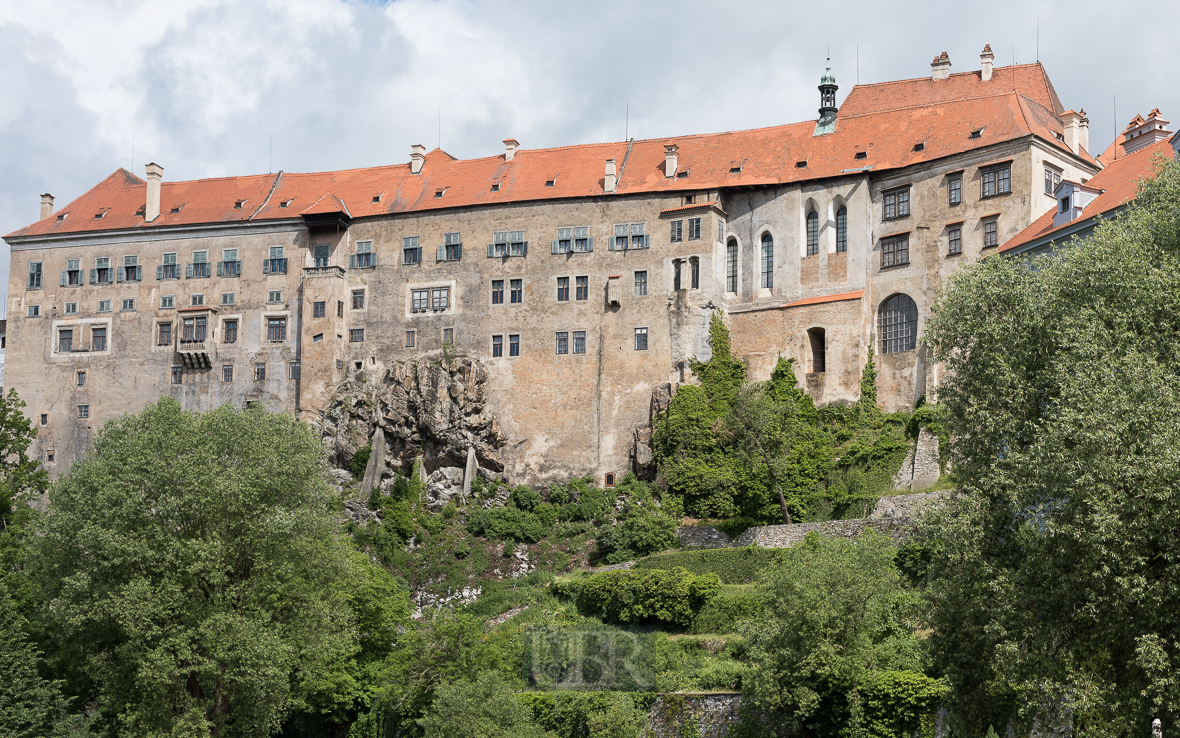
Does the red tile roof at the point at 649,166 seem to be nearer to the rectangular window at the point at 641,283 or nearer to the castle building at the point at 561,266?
the castle building at the point at 561,266

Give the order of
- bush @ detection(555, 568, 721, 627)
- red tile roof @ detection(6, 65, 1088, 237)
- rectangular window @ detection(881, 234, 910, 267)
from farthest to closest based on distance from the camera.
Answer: red tile roof @ detection(6, 65, 1088, 237)
rectangular window @ detection(881, 234, 910, 267)
bush @ detection(555, 568, 721, 627)

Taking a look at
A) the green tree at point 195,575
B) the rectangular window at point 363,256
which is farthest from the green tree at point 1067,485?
the rectangular window at point 363,256

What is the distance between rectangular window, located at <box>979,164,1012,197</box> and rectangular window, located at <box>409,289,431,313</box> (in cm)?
2466

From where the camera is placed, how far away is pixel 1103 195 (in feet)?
152

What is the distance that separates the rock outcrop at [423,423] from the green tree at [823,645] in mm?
24143

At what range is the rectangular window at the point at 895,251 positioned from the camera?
5512 cm

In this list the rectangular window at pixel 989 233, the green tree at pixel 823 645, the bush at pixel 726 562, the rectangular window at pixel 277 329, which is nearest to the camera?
the green tree at pixel 823 645

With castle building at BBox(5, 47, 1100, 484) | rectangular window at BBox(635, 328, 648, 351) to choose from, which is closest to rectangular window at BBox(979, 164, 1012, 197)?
castle building at BBox(5, 47, 1100, 484)

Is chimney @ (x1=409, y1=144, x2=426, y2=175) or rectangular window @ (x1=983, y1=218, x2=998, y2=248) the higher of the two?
chimney @ (x1=409, y1=144, x2=426, y2=175)

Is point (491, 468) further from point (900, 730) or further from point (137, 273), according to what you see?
point (900, 730)

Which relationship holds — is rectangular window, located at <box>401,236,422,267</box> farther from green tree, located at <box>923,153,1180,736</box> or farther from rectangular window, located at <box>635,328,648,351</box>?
green tree, located at <box>923,153,1180,736</box>

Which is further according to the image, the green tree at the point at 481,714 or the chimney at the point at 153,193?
the chimney at the point at 153,193

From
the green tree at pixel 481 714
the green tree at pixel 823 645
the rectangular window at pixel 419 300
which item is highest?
the rectangular window at pixel 419 300

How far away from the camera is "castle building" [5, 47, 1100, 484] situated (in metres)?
55.3
